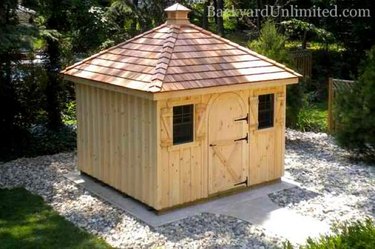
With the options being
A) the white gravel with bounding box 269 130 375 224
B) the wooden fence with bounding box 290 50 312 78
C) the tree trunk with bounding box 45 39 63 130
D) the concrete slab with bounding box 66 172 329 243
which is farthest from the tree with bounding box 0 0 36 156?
the wooden fence with bounding box 290 50 312 78

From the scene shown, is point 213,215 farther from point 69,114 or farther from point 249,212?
point 69,114

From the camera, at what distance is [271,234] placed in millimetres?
7445

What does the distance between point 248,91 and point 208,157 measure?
1376 millimetres

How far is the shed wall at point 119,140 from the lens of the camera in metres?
8.15

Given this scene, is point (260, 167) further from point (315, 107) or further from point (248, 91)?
point (315, 107)

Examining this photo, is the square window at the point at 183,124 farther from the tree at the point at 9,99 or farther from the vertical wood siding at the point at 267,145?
the tree at the point at 9,99

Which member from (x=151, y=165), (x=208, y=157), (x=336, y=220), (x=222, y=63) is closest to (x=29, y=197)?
(x=151, y=165)

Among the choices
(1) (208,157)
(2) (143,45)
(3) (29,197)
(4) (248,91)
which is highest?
(2) (143,45)

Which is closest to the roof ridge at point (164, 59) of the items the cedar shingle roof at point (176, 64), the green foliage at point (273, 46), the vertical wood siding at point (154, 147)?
the cedar shingle roof at point (176, 64)

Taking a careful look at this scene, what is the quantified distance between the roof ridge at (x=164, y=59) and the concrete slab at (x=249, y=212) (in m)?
2.05

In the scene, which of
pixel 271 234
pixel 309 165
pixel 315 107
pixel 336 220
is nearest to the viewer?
pixel 271 234

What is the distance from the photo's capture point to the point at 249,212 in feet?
27.3

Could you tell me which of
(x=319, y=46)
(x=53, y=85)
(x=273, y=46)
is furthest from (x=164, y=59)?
(x=319, y=46)

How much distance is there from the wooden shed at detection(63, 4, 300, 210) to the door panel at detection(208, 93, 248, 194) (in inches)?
0.7
